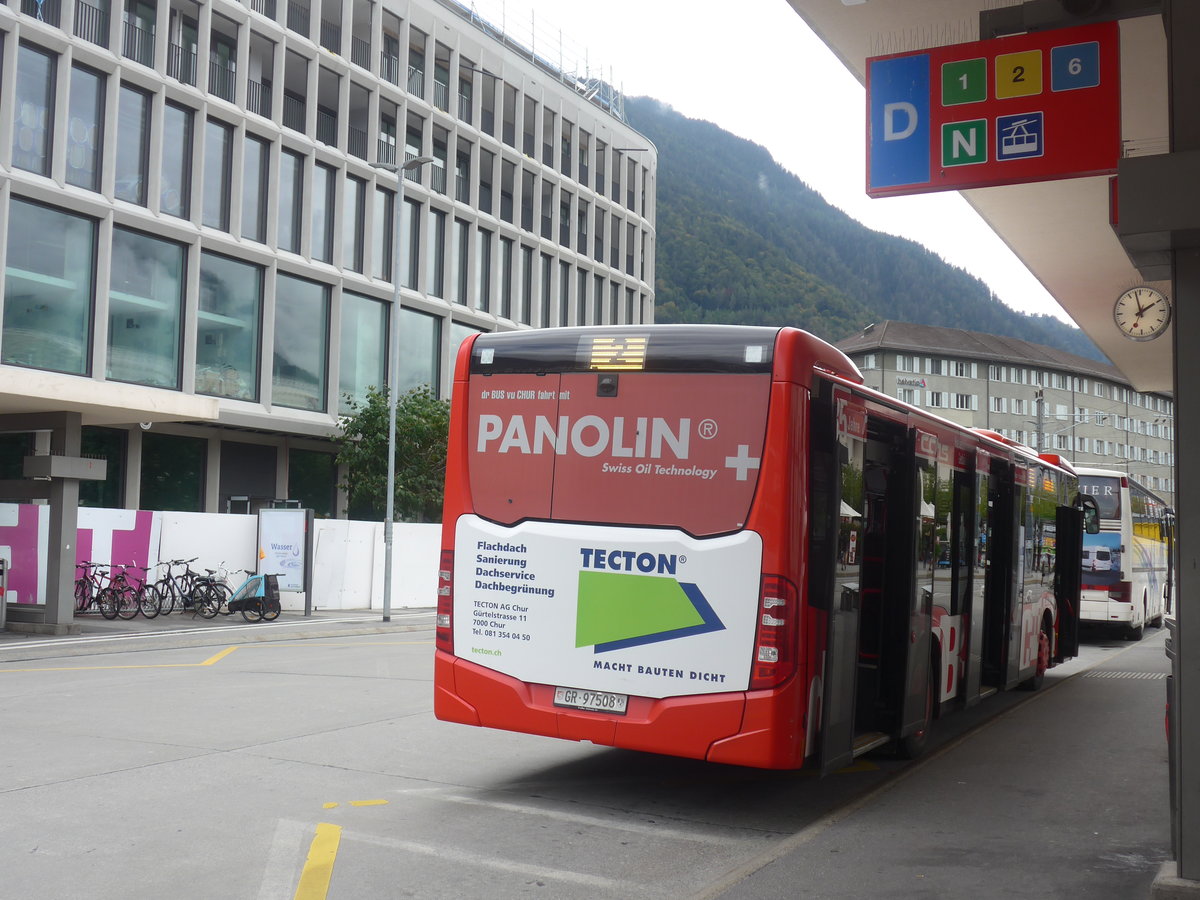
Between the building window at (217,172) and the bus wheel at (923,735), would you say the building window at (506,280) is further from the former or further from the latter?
the bus wheel at (923,735)

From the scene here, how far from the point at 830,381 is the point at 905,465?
1623mm

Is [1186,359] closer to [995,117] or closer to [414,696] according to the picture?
[995,117]

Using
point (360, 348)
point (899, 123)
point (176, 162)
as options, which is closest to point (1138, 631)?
point (899, 123)

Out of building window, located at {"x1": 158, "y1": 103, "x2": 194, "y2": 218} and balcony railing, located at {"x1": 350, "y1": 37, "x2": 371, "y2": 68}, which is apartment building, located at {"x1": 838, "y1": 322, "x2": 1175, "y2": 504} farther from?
building window, located at {"x1": 158, "y1": 103, "x2": 194, "y2": 218}

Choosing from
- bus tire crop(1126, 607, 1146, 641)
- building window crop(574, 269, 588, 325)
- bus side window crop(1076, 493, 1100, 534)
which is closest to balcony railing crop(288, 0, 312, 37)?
building window crop(574, 269, 588, 325)

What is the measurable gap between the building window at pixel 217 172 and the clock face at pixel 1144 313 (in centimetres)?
2580

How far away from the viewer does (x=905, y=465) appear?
8.77 metres

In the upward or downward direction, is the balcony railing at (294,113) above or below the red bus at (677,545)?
above

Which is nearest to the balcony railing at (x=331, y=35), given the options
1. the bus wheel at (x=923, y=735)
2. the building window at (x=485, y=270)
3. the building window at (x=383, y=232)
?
the building window at (x=383, y=232)

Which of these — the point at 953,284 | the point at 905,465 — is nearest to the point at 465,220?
the point at 905,465

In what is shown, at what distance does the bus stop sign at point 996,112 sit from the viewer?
674 centimetres

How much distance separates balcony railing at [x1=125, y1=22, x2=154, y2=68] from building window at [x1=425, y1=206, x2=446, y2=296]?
41.4ft

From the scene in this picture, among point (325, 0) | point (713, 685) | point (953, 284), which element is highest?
point (953, 284)

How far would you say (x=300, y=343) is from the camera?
37344 millimetres
